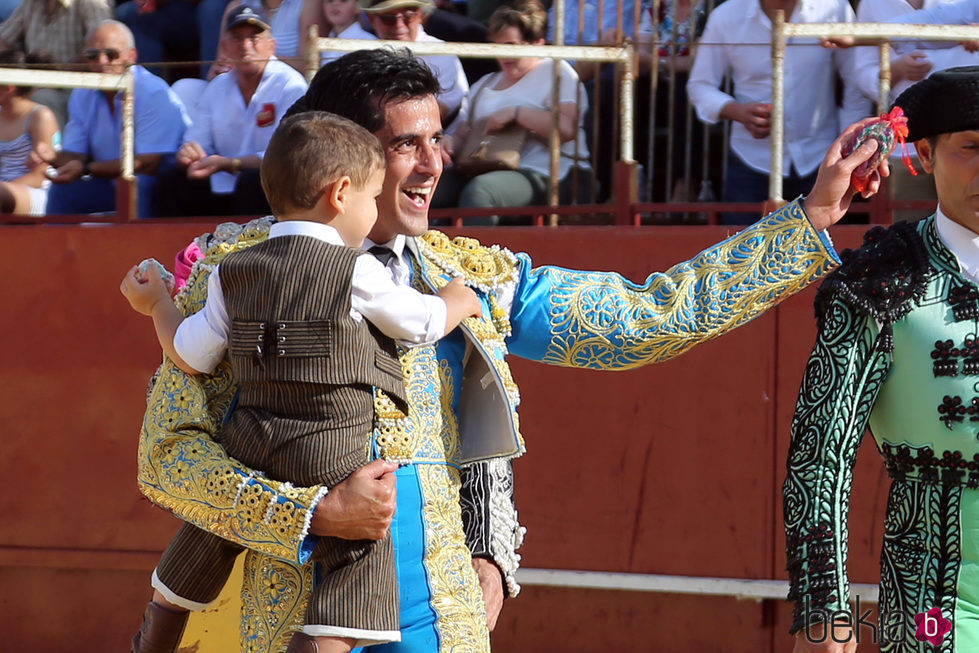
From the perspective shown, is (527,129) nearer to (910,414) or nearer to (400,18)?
(400,18)

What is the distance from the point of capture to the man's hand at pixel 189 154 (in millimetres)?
6148

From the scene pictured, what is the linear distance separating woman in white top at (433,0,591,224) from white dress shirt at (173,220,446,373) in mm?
3038

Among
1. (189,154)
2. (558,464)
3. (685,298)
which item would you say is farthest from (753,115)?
(685,298)

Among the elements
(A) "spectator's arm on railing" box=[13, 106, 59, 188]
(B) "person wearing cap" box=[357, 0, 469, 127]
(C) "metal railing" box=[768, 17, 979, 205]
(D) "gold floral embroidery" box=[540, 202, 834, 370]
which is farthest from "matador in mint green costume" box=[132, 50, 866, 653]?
(A) "spectator's arm on railing" box=[13, 106, 59, 188]

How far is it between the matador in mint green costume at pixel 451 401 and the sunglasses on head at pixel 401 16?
126 inches

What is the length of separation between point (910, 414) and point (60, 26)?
5264 millimetres

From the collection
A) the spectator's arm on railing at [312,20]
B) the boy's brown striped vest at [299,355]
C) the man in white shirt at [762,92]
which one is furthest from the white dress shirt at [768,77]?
the boy's brown striped vest at [299,355]

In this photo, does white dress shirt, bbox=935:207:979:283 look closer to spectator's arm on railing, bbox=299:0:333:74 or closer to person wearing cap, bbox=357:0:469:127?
person wearing cap, bbox=357:0:469:127

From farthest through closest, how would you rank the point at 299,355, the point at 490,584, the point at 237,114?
1. the point at 237,114
2. the point at 490,584
3. the point at 299,355

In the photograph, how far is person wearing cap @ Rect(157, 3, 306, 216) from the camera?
5.94 metres

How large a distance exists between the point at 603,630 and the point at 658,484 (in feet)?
1.97

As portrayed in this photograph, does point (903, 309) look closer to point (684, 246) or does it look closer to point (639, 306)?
point (639, 306)

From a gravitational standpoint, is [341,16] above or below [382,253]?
above

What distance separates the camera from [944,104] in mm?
2996
